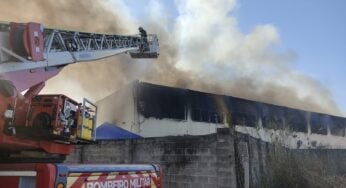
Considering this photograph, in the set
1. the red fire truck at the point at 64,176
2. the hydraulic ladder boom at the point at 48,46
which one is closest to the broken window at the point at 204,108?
the hydraulic ladder boom at the point at 48,46

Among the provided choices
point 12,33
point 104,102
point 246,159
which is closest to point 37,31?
point 12,33

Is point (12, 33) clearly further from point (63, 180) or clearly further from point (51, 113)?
point (63, 180)

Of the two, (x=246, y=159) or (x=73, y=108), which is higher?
(x=73, y=108)

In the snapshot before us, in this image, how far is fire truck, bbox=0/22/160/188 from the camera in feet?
13.0

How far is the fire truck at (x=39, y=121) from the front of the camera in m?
3.96

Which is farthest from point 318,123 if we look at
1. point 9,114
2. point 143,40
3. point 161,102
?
point 9,114

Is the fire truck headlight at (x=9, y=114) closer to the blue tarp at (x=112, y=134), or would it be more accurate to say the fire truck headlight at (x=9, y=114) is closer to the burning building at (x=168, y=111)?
the blue tarp at (x=112, y=134)

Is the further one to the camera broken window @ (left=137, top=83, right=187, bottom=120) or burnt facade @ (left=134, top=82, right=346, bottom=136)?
burnt facade @ (left=134, top=82, right=346, bottom=136)

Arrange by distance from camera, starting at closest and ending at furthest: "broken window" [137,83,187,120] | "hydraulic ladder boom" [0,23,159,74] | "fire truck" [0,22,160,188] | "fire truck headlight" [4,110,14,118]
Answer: "fire truck" [0,22,160,188] < "fire truck headlight" [4,110,14,118] < "hydraulic ladder boom" [0,23,159,74] < "broken window" [137,83,187,120]

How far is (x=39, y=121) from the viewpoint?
580 centimetres

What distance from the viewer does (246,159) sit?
921 centimetres

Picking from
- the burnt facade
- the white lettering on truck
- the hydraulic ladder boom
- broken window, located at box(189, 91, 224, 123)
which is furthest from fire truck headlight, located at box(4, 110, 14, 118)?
broken window, located at box(189, 91, 224, 123)

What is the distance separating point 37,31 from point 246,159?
5206mm

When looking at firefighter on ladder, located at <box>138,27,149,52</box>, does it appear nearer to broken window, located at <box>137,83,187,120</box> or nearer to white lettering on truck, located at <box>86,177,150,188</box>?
broken window, located at <box>137,83,187,120</box>
